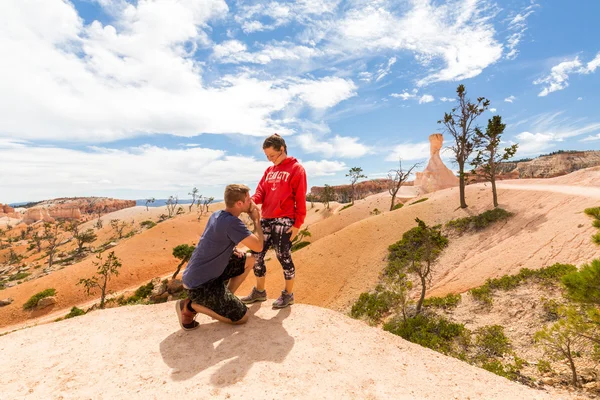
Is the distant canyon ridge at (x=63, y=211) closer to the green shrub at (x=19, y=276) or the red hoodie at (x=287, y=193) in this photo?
the green shrub at (x=19, y=276)

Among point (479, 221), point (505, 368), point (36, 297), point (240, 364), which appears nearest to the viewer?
point (240, 364)

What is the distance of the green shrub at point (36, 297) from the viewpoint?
28.5 meters

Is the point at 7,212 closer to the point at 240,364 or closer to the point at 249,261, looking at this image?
the point at 249,261

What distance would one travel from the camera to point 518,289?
12.8 meters

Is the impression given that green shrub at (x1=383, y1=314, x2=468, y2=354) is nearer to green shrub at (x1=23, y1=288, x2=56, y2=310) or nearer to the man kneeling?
the man kneeling

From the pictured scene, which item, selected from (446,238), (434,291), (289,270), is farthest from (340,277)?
(289,270)

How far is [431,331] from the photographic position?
479 inches

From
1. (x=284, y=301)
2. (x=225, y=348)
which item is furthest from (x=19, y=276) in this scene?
(x=225, y=348)

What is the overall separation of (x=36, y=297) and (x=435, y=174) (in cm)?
6079

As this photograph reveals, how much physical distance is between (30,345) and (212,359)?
4017 mm

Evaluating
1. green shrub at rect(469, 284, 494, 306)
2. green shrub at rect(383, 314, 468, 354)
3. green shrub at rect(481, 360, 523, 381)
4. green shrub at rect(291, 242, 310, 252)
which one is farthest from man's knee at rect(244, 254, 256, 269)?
green shrub at rect(291, 242, 310, 252)

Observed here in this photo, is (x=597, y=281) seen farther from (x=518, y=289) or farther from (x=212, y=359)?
(x=518, y=289)

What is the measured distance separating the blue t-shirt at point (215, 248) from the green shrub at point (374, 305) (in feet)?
42.1

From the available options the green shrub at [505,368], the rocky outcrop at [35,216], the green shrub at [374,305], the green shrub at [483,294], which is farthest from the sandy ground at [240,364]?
the rocky outcrop at [35,216]
